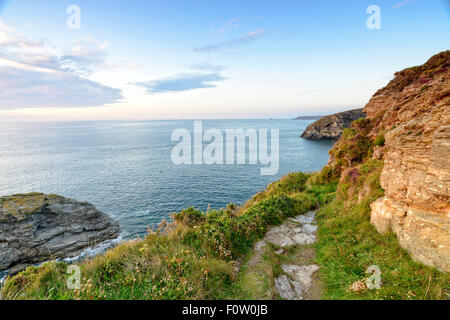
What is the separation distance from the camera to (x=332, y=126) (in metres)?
106

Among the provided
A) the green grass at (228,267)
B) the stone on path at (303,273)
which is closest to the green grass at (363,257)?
the green grass at (228,267)

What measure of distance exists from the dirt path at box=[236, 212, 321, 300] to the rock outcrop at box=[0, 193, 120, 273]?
18331mm

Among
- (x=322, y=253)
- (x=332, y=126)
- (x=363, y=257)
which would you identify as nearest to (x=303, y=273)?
(x=322, y=253)

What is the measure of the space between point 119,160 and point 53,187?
21662mm

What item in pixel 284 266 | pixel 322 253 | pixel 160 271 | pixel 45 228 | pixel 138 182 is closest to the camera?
pixel 160 271

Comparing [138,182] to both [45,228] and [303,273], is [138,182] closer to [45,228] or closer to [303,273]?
[45,228]

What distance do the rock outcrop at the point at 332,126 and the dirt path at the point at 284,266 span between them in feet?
354

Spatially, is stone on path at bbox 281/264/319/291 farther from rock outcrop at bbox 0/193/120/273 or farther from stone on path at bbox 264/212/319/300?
rock outcrop at bbox 0/193/120/273

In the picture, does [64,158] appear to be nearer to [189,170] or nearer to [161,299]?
[189,170]

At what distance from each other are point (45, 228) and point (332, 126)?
11882cm

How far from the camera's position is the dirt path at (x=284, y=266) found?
603 cm

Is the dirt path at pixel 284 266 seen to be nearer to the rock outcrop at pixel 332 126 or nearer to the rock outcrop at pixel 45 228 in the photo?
the rock outcrop at pixel 45 228
